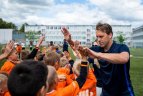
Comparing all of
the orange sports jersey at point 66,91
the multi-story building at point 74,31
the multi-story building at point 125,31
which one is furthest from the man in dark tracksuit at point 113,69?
the multi-story building at point 125,31

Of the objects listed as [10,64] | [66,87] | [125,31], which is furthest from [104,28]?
[125,31]

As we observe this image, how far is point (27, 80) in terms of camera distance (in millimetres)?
3152

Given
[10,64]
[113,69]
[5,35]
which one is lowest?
→ [5,35]

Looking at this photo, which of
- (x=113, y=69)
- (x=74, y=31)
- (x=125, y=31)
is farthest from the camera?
(x=125, y=31)

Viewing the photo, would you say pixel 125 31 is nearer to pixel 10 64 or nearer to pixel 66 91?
pixel 10 64

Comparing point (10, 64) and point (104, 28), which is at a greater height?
point (104, 28)

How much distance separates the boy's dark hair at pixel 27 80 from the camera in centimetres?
316

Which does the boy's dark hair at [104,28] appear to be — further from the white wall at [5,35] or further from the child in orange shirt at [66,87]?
the white wall at [5,35]

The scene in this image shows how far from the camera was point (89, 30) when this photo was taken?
590 feet

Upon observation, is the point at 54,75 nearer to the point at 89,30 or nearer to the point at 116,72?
the point at 116,72

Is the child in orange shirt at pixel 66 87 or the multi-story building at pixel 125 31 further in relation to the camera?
the multi-story building at pixel 125 31

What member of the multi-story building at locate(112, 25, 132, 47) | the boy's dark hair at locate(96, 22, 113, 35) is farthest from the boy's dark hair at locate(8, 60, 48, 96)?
the multi-story building at locate(112, 25, 132, 47)

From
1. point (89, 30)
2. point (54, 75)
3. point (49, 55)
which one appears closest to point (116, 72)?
point (49, 55)

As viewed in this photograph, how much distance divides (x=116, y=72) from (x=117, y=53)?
1.07 ft
